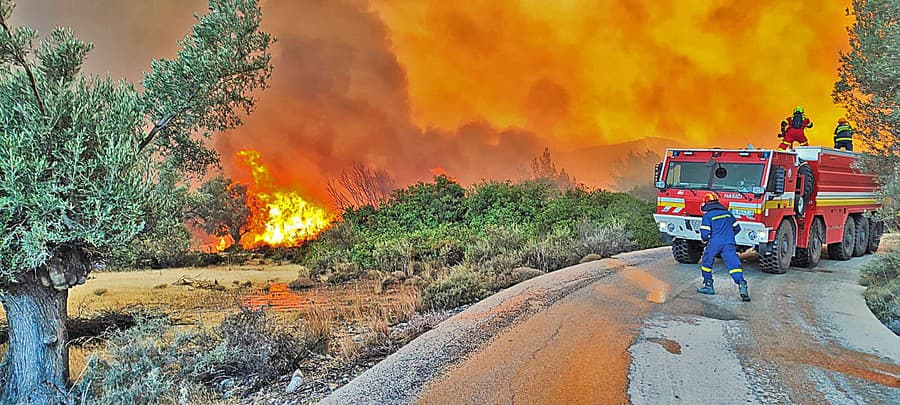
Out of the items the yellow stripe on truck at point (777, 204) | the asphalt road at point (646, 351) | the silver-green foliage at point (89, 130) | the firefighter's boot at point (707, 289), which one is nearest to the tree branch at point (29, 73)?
the silver-green foliage at point (89, 130)

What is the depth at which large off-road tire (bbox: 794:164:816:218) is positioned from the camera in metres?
10.7

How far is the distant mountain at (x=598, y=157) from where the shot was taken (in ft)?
107

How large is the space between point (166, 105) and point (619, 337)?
808cm

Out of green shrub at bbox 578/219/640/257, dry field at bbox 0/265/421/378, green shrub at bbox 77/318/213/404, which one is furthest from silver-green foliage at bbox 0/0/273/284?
green shrub at bbox 578/219/640/257

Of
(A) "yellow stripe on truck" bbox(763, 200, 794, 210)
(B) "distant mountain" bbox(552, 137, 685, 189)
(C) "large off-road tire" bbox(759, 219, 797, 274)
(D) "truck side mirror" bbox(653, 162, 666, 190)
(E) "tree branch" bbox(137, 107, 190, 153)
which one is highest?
(B) "distant mountain" bbox(552, 137, 685, 189)

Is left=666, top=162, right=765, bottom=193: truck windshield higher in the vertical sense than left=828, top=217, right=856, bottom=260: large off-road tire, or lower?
higher

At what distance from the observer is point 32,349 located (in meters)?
7.02

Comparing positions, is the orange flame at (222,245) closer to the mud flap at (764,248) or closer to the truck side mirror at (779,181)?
the mud flap at (764,248)

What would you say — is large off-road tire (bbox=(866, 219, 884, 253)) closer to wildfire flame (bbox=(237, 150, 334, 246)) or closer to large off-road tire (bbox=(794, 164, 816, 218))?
large off-road tire (bbox=(794, 164, 816, 218))

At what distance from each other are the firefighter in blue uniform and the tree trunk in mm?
9865

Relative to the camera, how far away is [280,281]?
19438mm

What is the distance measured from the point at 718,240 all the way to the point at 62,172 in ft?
31.6

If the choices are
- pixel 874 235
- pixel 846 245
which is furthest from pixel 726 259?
pixel 874 235

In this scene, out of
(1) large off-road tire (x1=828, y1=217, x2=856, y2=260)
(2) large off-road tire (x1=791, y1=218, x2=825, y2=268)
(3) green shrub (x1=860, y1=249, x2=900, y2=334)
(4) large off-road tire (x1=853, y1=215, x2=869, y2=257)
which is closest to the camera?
(3) green shrub (x1=860, y1=249, x2=900, y2=334)
